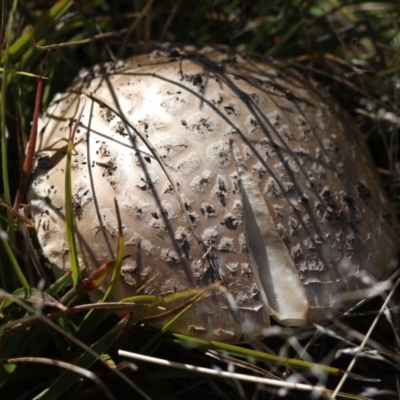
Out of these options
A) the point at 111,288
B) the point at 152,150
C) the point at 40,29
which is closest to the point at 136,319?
the point at 111,288

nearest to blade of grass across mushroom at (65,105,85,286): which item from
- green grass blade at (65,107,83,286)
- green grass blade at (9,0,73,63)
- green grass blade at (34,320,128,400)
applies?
green grass blade at (65,107,83,286)

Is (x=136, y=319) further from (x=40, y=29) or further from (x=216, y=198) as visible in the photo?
(x=40, y=29)

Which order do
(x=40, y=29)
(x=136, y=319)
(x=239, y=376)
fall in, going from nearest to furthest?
(x=239, y=376) → (x=136, y=319) → (x=40, y=29)

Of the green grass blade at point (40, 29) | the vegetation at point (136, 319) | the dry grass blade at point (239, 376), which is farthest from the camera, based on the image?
the green grass blade at point (40, 29)

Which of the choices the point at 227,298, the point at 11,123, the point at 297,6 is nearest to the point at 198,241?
the point at 227,298

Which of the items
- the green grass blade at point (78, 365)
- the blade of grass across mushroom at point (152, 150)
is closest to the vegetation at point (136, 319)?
the green grass blade at point (78, 365)

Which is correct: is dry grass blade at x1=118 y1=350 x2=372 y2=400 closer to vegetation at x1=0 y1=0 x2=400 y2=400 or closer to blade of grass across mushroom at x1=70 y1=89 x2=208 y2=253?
vegetation at x1=0 y1=0 x2=400 y2=400

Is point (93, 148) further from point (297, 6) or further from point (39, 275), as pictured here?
point (297, 6)

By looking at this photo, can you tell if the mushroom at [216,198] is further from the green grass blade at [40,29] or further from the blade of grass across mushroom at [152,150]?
the green grass blade at [40,29]
